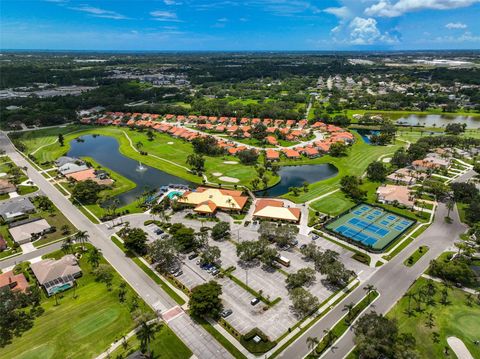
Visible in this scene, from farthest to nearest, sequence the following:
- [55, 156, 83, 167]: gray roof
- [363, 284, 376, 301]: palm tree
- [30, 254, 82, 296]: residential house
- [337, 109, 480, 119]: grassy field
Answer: [337, 109, 480, 119]: grassy field, [55, 156, 83, 167]: gray roof, [30, 254, 82, 296]: residential house, [363, 284, 376, 301]: palm tree

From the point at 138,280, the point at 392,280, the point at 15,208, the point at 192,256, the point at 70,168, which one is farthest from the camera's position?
the point at 70,168

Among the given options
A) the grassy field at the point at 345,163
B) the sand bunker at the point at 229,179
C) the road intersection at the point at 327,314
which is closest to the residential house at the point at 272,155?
the grassy field at the point at 345,163

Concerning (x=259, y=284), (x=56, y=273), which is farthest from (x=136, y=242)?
(x=259, y=284)

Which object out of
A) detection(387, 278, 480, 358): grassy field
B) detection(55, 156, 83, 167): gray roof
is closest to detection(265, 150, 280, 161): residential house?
detection(55, 156, 83, 167): gray roof

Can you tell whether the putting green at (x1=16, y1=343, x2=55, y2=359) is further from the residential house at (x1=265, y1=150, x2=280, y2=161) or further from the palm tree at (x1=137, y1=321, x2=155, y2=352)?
the residential house at (x1=265, y1=150, x2=280, y2=161)

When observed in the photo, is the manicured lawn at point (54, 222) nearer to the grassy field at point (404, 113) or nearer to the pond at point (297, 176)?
the pond at point (297, 176)

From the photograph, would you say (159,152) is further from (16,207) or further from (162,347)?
(162,347)
